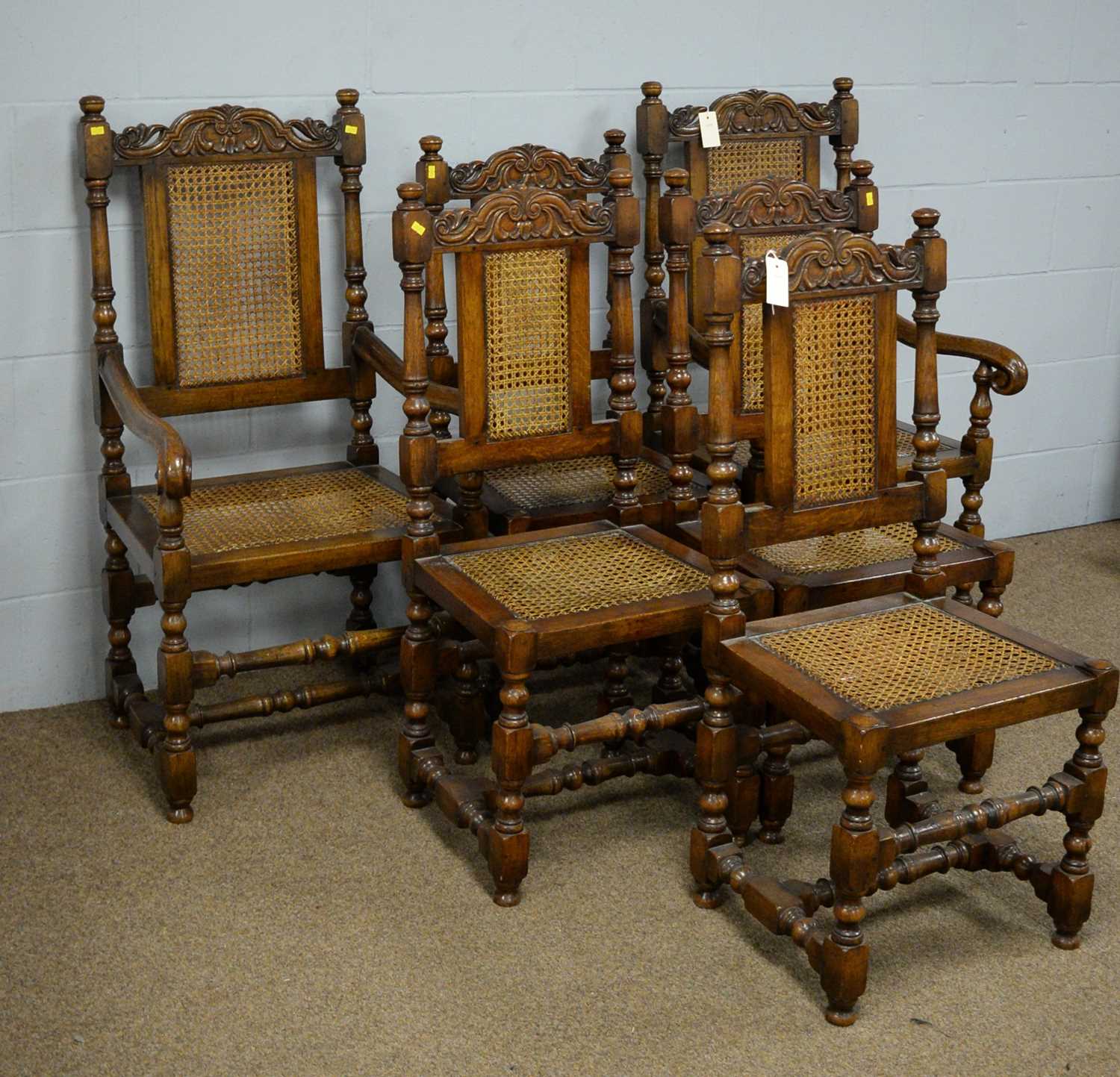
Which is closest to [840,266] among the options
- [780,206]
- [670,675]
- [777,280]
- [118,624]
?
[777,280]

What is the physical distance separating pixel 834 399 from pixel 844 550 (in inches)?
18.7

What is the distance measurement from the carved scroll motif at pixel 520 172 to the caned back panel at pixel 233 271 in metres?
0.31

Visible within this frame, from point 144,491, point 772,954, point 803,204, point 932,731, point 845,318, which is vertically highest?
point 803,204

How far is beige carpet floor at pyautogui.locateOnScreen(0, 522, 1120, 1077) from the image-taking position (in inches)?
85.8

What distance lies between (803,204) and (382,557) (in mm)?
1031

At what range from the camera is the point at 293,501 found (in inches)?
119

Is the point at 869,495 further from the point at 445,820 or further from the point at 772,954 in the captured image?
the point at 445,820

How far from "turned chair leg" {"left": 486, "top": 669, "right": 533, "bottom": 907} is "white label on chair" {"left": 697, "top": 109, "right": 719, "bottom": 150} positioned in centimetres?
147

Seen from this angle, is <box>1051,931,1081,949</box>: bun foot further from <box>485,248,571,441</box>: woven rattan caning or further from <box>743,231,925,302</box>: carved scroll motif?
<box>485,248,571,441</box>: woven rattan caning

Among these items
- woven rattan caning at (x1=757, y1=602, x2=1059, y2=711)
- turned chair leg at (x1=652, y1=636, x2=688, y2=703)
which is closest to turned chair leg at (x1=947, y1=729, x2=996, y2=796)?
woven rattan caning at (x1=757, y1=602, x2=1059, y2=711)

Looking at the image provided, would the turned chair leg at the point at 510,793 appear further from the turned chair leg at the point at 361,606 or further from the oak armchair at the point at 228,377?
the turned chair leg at the point at 361,606

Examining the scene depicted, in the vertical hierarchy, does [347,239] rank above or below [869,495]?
above

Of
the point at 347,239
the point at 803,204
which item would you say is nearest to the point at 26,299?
the point at 347,239

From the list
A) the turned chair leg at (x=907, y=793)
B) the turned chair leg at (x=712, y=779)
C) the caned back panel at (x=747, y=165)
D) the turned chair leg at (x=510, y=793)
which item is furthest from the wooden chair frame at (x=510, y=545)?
the caned back panel at (x=747, y=165)
